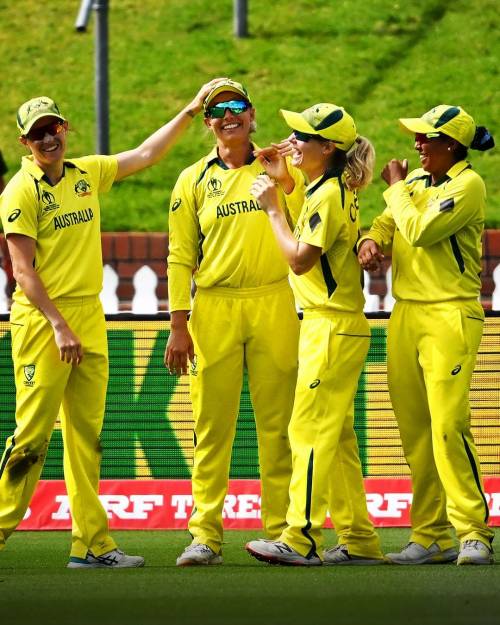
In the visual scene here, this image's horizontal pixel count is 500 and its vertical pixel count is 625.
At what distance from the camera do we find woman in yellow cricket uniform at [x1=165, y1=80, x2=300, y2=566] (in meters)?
7.18

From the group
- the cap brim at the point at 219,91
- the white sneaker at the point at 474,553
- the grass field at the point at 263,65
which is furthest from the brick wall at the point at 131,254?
the white sneaker at the point at 474,553

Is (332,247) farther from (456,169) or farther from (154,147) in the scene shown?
(154,147)

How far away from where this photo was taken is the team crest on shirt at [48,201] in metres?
7.00

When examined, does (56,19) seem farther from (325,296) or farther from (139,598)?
(139,598)

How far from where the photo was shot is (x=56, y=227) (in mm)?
7023

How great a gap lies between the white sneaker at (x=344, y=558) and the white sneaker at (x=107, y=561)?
2.92 feet

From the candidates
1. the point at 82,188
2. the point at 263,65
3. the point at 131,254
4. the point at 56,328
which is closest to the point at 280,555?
the point at 56,328


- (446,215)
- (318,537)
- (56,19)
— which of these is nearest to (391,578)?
(318,537)

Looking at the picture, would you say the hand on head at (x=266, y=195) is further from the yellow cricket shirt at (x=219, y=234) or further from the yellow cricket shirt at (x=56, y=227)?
the yellow cricket shirt at (x=56, y=227)

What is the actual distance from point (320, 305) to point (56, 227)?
1281 millimetres

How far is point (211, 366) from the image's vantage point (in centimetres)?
721

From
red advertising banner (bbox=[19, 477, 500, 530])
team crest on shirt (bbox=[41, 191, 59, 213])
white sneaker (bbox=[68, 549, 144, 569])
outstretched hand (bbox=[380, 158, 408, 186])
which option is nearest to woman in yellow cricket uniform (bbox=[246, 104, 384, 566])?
outstretched hand (bbox=[380, 158, 408, 186])

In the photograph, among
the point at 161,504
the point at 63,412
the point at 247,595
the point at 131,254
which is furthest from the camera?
the point at 131,254

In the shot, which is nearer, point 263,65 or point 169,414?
point 169,414
